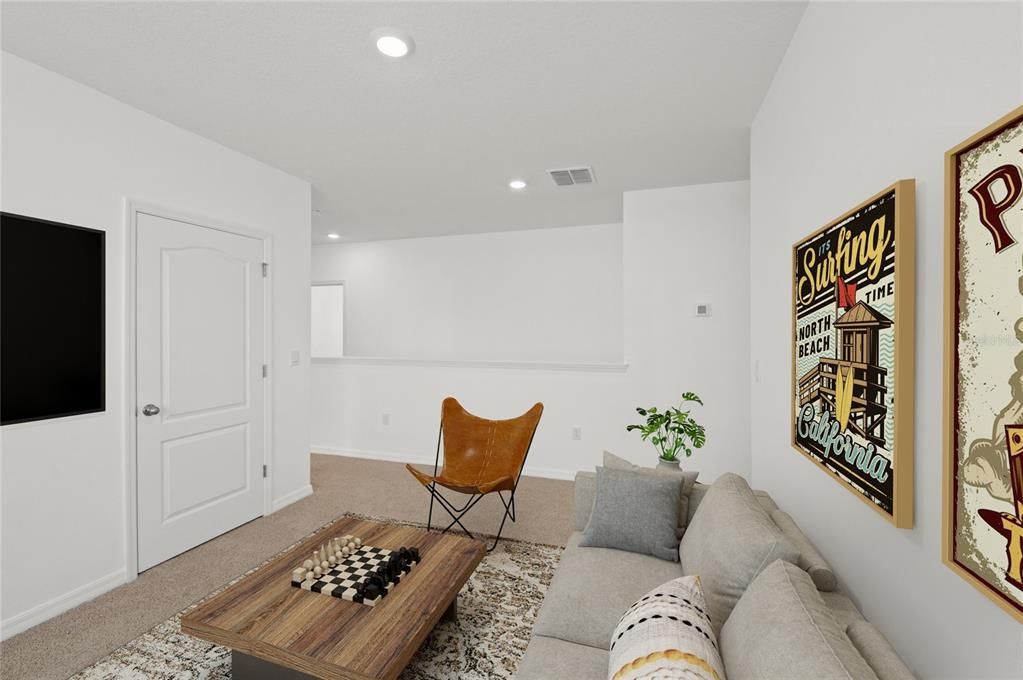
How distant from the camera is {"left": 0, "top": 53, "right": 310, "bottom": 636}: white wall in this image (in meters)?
2.15

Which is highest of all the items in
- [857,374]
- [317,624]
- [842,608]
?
[857,374]

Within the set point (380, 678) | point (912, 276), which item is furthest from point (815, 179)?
point (380, 678)

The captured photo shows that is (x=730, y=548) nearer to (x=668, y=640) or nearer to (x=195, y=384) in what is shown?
(x=668, y=640)

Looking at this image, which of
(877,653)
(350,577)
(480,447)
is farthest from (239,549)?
(877,653)

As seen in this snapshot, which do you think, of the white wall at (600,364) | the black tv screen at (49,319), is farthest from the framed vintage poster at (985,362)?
the black tv screen at (49,319)


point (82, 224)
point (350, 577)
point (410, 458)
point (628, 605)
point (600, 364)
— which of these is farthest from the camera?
point (410, 458)

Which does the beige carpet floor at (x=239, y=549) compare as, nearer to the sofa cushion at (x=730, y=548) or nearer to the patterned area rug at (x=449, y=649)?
the patterned area rug at (x=449, y=649)

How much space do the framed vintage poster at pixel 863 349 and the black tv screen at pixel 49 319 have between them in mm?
3317

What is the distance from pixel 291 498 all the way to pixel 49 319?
2060 millimetres

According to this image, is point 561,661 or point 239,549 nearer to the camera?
point 561,661

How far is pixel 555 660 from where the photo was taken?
4.45 ft

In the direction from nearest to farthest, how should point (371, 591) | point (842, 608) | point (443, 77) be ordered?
point (842, 608) → point (371, 591) → point (443, 77)

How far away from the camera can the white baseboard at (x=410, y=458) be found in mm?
4591

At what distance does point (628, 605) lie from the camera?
1.57 meters
